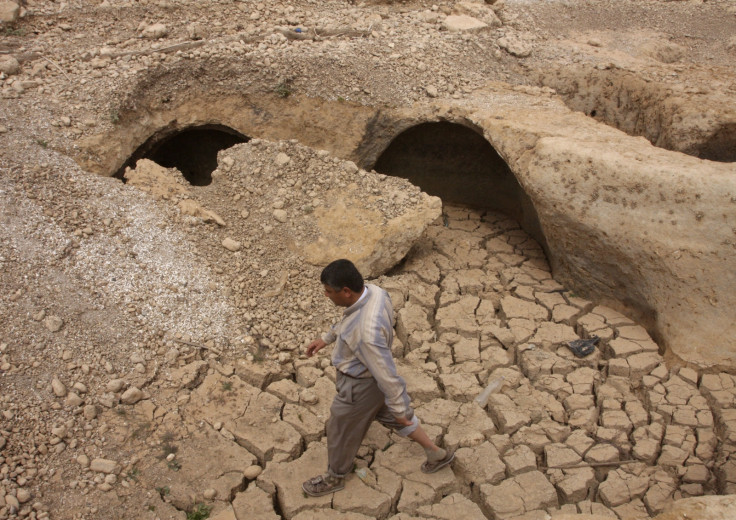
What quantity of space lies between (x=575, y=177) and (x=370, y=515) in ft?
7.91

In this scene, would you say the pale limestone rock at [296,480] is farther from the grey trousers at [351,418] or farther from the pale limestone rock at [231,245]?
the pale limestone rock at [231,245]

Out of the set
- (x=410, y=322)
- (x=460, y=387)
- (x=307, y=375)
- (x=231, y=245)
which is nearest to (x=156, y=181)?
(x=231, y=245)

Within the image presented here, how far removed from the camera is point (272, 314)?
14.6 feet

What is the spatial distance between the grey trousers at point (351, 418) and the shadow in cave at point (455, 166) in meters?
2.86

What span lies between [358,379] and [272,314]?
4.51 ft

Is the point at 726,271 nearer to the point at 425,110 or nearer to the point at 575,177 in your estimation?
the point at 575,177

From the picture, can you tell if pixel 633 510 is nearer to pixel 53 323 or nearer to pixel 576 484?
pixel 576 484

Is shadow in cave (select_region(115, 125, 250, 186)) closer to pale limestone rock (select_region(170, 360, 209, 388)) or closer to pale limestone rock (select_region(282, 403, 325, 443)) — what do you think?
pale limestone rock (select_region(170, 360, 209, 388))

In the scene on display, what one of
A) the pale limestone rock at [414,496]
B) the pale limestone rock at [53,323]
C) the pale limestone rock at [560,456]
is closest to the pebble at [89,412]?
the pale limestone rock at [53,323]

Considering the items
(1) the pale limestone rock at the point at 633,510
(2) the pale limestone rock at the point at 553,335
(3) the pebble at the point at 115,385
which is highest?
(3) the pebble at the point at 115,385

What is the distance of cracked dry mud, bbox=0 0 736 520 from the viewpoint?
11.4 feet

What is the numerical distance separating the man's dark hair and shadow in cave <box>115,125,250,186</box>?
3221mm

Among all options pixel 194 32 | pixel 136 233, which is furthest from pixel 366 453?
pixel 194 32

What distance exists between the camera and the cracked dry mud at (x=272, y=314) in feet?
11.4
